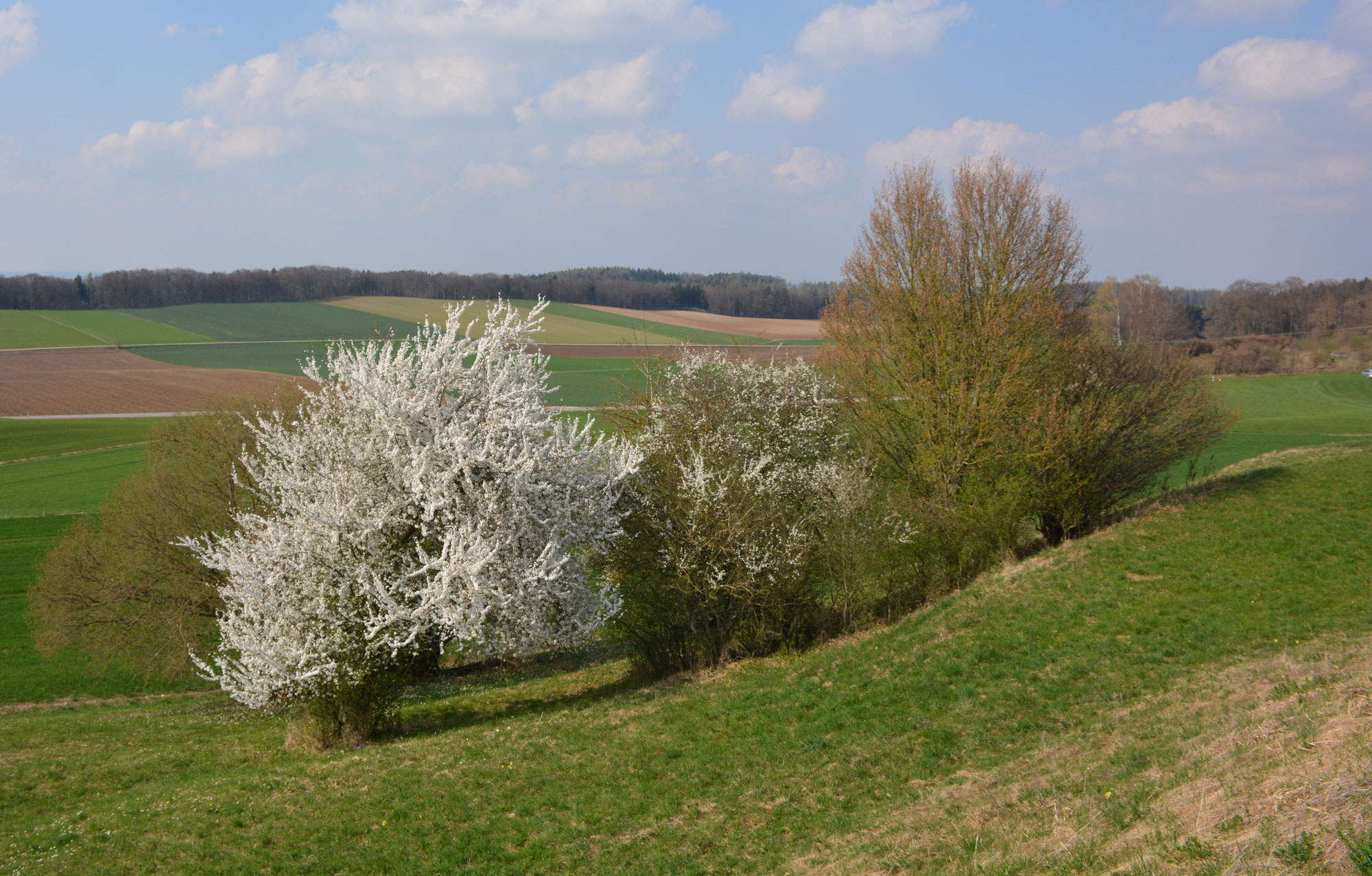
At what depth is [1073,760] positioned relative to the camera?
31.4ft

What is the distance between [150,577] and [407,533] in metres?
12.3

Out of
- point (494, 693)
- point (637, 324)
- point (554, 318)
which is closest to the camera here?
point (494, 693)

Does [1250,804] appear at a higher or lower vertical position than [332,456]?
lower

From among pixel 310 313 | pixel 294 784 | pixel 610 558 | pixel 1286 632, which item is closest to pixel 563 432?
pixel 610 558

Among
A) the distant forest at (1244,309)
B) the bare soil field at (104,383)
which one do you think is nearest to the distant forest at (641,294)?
the distant forest at (1244,309)

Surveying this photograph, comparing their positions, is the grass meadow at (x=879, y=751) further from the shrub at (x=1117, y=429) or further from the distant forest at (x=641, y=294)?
the distant forest at (x=641, y=294)

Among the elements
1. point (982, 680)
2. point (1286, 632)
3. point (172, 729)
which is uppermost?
point (1286, 632)

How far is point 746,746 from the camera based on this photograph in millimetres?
12320

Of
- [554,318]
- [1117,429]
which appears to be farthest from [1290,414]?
[554,318]

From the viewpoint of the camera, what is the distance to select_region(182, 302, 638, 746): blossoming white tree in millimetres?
14156

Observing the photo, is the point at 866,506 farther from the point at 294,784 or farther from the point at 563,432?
the point at 294,784

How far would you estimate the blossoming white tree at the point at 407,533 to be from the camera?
46.4ft

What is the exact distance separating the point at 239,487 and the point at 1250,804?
24756mm

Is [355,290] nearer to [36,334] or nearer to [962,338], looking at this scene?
[36,334]
